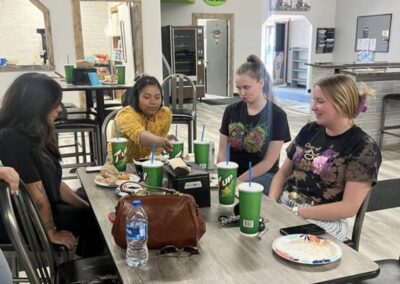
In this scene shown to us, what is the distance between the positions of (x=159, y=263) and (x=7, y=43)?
9524 millimetres

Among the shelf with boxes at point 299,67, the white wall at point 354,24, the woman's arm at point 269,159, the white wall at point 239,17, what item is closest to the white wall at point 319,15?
the white wall at point 354,24

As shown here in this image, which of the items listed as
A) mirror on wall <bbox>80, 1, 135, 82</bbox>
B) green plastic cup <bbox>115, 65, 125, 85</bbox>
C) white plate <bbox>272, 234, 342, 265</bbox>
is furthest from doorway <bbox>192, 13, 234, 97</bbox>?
white plate <bbox>272, 234, 342, 265</bbox>

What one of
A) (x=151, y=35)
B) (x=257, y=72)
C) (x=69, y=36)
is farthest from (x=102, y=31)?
(x=257, y=72)

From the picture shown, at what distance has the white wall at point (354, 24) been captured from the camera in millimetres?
9758

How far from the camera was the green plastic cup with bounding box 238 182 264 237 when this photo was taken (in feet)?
4.28

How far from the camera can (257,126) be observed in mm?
2383

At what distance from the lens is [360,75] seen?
16.4ft

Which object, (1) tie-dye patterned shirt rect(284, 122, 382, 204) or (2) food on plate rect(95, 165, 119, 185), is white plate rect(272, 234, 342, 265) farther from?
(2) food on plate rect(95, 165, 119, 185)

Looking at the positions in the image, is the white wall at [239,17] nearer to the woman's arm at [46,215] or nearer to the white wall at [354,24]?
the white wall at [354,24]

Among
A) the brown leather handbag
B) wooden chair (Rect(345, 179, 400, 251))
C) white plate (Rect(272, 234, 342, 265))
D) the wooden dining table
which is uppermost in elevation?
the brown leather handbag

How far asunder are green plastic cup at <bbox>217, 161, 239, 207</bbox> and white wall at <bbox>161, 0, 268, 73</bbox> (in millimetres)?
8881

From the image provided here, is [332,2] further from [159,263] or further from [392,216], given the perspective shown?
[159,263]

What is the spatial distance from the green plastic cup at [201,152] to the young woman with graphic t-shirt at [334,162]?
0.43 meters

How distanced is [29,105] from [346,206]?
1.39 metres
